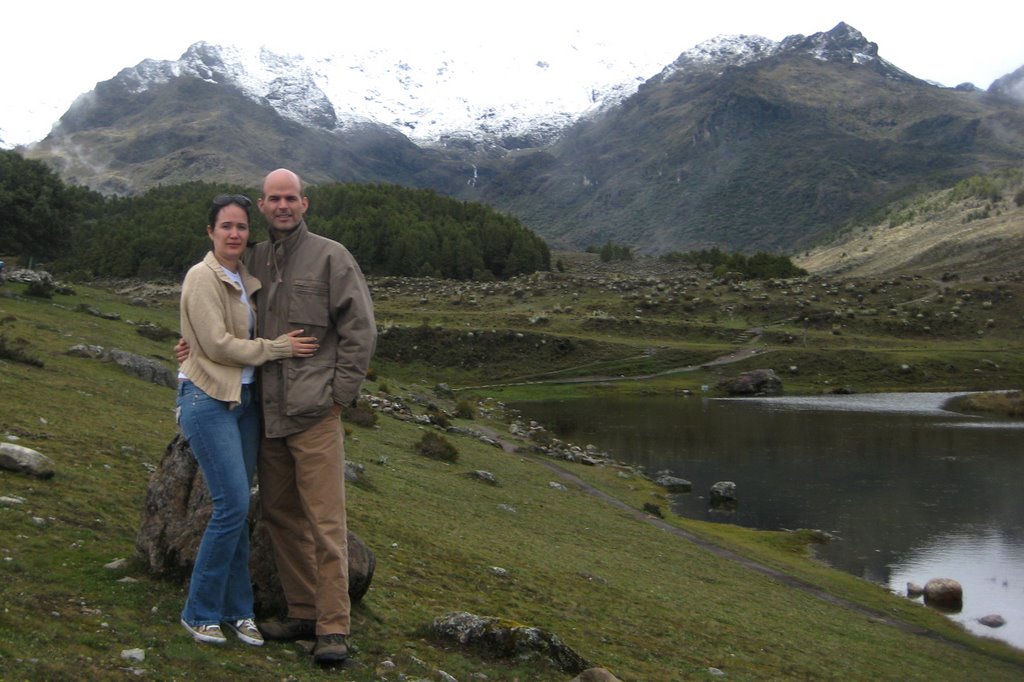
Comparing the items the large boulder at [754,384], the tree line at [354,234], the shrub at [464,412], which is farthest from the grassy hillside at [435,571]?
the tree line at [354,234]

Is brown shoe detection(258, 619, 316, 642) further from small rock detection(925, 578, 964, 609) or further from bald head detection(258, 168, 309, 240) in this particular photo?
small rock detection(925, 578, 964, 609)

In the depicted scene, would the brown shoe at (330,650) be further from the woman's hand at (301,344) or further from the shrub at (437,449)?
the shrub at (437,449)

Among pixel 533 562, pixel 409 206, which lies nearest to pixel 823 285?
pixel 409 206

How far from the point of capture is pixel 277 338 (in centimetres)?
838

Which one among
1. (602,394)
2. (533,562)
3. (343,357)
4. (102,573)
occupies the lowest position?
(602,394)

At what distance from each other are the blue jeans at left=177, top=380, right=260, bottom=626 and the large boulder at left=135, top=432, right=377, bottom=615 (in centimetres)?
78

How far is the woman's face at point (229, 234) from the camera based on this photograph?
836cm

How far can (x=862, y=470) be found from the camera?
40.9m

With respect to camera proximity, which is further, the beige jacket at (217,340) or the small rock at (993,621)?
the small rock at (993,621)

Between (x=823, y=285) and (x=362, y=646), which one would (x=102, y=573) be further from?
(x=823, y=285)

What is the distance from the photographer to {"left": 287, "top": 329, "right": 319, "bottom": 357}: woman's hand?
822 cm

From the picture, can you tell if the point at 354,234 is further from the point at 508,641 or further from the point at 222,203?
the point at 222,203

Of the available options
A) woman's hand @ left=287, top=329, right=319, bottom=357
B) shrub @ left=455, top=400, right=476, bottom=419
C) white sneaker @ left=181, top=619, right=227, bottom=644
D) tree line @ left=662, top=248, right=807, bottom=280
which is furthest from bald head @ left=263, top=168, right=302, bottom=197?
tree line @ left=662, top=248, right=807, bottom=280

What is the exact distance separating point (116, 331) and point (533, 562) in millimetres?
26413
